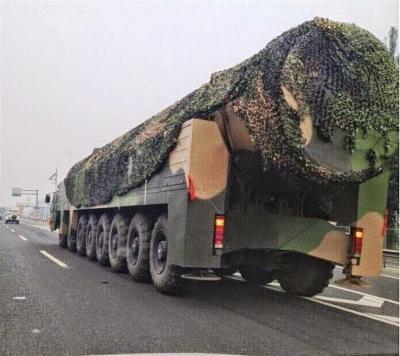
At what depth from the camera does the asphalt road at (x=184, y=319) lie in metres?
4.81

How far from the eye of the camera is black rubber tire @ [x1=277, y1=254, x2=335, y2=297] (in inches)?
321

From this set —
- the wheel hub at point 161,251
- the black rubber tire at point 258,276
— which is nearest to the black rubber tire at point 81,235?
the black rubber tire at point 258,276

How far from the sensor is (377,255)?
7.48 metres

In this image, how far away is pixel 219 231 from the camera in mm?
6797

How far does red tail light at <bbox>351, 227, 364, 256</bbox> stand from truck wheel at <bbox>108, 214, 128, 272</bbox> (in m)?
4.47

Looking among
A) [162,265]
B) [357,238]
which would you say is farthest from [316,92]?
[162,265]

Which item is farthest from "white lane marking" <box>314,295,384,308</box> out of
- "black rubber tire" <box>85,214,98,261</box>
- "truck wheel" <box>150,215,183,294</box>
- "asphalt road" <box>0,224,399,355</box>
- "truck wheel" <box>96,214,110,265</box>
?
"black rubber tire" <box>85,214,98,261</box>

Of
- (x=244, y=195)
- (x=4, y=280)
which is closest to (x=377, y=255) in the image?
(x=244, y=195)

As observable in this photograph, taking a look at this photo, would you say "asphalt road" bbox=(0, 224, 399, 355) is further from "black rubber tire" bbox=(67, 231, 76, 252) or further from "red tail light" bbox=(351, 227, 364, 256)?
"black rubber tire" bbox=(67, 231, 76, 252)

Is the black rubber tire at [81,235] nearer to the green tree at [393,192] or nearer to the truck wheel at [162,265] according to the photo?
the truck wheel at [162,265]

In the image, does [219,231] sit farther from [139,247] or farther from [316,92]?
[139,247]

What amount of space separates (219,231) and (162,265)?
144 cm

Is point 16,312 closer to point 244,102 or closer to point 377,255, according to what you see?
point 244,102

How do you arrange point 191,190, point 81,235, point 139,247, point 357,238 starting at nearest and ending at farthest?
point 191,190
point 357,238
point 139,247
point 81,235
